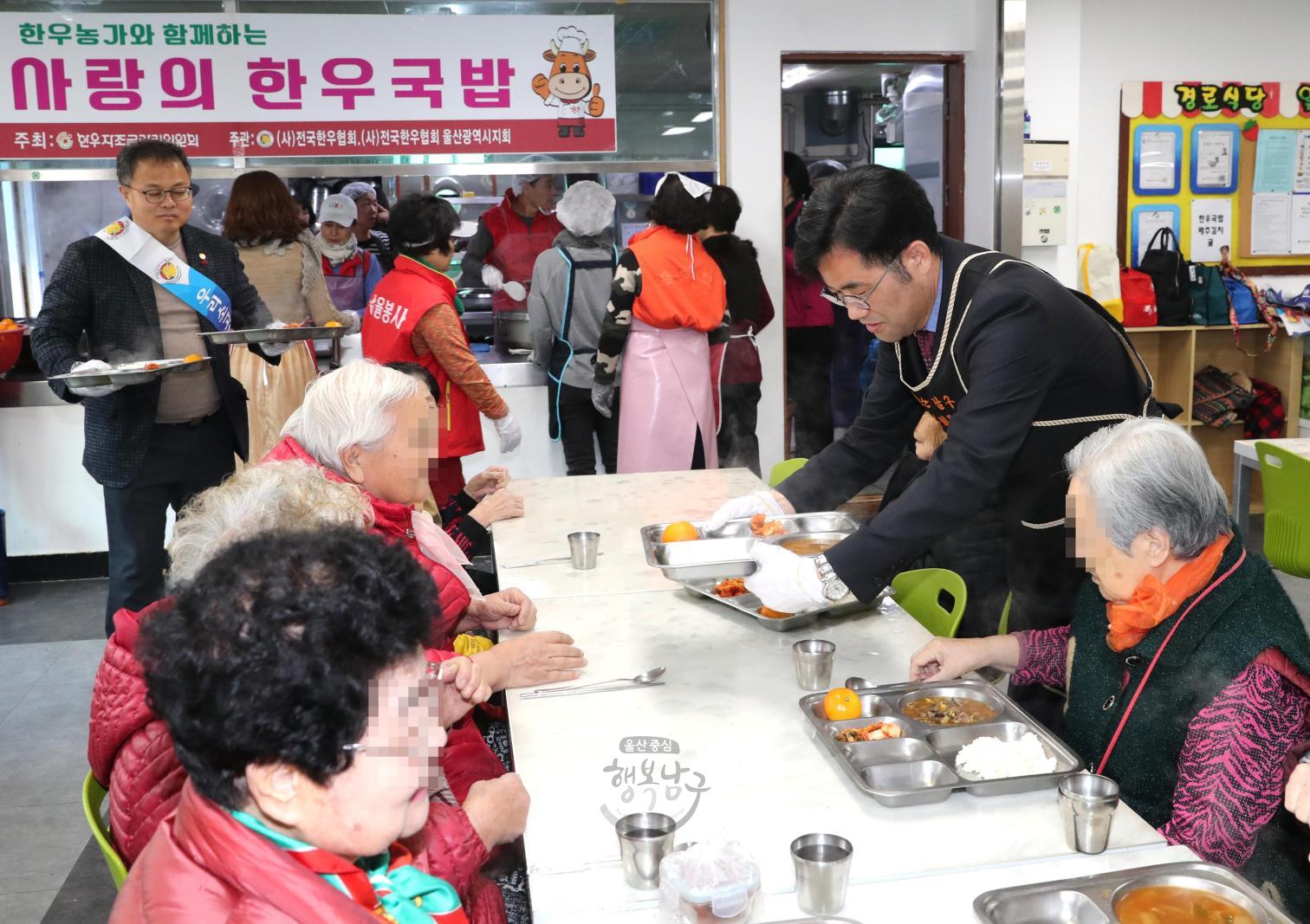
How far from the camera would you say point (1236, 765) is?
156 cm

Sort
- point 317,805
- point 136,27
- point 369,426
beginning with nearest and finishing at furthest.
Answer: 1. point 317,805
2. point 369,426
3. point 136,27

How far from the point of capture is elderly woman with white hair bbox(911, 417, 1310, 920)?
157cm

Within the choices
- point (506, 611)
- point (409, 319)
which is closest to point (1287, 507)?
point (506, 611)

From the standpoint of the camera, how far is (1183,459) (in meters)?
1.70

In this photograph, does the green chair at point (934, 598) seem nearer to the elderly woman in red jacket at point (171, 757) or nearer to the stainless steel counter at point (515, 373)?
the elderly woman in red jacket at point (171, 757)

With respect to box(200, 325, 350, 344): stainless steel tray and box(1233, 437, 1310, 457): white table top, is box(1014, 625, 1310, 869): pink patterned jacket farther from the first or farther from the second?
box(200, 325, 350, 344): stainless steel tray

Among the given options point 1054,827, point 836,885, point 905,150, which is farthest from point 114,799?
point 905,150

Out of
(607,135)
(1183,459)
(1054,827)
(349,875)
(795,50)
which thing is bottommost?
(1054,827)

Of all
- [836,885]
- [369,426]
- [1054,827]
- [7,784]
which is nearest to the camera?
[836,885]

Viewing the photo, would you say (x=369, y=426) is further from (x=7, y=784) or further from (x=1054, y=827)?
(x=7, y=784)

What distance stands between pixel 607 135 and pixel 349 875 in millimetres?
4678

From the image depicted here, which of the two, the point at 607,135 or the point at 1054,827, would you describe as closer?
the point at 1054,827

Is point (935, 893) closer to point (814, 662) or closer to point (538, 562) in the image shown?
point (814, 662)

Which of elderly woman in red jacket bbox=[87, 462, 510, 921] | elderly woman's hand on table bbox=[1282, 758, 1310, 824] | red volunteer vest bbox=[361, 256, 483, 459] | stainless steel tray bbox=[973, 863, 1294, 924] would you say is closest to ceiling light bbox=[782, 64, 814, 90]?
red volunteer vest bbox=[361, 256, 483, 459]
